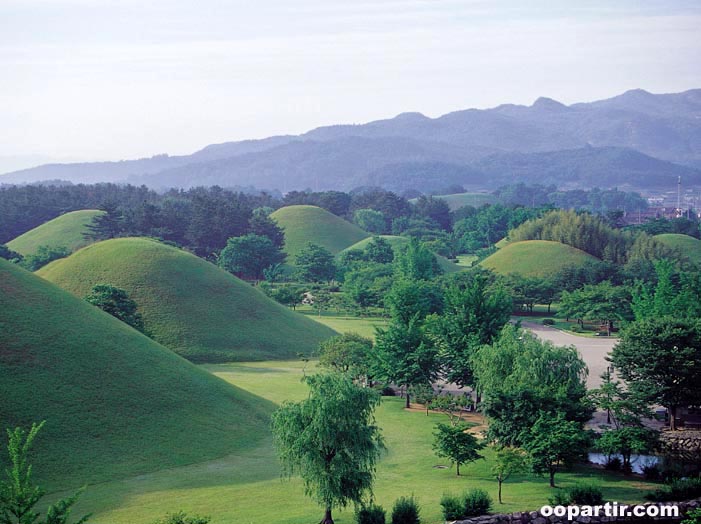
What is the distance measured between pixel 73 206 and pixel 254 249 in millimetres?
67682

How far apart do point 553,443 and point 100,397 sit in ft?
73.2

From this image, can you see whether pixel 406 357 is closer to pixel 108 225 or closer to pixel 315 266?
pixel 315 266

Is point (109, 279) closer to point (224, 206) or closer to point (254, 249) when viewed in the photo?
point (254, 249)

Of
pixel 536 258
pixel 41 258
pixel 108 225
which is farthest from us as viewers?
pixel 108 225

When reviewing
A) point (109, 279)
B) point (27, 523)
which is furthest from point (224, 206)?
point (27, 523)

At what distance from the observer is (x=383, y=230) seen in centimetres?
17950

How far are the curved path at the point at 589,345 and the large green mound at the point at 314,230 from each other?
58.2 meters

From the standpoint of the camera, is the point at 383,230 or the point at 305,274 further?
the point at 383,230

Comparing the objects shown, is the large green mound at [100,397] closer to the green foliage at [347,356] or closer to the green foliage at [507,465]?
the green foliage at [347,356]

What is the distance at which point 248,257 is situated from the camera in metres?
109

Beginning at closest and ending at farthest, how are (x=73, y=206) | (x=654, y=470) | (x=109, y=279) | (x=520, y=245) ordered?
(x=654, y=470), (x=109, y=279), (x=520, y=245), (x=73, y=206)

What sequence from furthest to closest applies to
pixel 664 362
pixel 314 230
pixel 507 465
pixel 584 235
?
1. pixel 314 230
2. pixel 584 235
3. pixel 664 362
4. pixel 507 465

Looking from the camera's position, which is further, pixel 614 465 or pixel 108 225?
pixel 108 225

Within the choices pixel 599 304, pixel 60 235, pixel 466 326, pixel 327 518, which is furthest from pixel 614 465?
pixel 60 235
